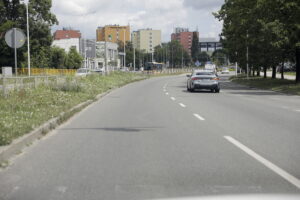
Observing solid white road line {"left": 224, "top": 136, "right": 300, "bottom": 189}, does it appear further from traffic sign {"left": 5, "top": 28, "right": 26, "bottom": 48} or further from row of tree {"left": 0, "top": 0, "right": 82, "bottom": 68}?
row of tree {"left": 0, "top": 0, "right": 82, "bottom": 68}

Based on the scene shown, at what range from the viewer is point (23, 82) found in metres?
19.0

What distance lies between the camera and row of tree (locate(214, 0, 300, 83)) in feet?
95.4

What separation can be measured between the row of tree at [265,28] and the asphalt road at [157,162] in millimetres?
19136

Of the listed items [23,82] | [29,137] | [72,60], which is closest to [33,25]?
[72,60]

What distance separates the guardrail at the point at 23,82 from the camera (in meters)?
15.9

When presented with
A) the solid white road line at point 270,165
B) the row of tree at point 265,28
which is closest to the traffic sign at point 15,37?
the solid white road line at point 270,165

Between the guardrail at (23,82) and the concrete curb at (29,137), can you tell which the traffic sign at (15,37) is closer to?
the guardrail at (23,82)

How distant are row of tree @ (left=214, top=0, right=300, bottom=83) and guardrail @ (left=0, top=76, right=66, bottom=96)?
1496 cm

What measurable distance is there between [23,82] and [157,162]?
13707 millimetres

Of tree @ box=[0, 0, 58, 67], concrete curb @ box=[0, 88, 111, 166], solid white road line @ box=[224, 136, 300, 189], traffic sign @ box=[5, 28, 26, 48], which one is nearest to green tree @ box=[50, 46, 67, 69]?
tree @ box=[0, 0, 58, 67]

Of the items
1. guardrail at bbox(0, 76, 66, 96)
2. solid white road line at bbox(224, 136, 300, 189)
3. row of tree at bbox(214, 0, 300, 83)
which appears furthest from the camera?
row of tree at bbox(214, 0, 300, 83)

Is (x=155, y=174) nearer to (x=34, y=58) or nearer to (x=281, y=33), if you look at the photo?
(x=281, y=33)

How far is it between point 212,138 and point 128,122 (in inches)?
137

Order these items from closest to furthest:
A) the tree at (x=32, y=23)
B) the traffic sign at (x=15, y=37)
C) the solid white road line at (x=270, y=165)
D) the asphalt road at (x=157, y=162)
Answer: the asphalt road at (x=157, y=162)
the solid white road line at (x=270, y=165)
the traffic sign at (x=15, y=37)
the tree at (x=32, y=23)
